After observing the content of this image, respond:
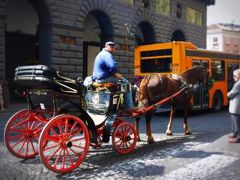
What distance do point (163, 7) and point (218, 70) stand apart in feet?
40.5

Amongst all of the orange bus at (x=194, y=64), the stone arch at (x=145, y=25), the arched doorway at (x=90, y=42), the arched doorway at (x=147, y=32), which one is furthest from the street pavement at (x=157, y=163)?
the arched doorway at (x=147, y=32)

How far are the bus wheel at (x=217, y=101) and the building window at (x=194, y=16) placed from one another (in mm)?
15798

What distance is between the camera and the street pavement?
18.4 feet

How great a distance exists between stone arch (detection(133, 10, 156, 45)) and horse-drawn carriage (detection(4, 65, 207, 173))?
17146 millimetres

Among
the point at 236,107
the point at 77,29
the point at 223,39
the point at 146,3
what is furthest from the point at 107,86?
the point at 223,39

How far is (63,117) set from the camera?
5.69 m

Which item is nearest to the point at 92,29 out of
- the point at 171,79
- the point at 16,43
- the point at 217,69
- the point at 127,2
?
the point at 127,2

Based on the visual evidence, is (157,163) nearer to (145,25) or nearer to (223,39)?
(145,25)

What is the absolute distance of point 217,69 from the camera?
1538 cm

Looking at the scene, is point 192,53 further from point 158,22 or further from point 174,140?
point 158,22

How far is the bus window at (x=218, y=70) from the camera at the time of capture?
595 inches

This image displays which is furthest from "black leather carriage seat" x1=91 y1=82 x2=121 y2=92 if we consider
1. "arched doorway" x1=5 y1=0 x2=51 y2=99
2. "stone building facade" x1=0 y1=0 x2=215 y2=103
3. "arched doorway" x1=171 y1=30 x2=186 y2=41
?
"arched doorway" x1=171 y1=30 x2=186 y2=41

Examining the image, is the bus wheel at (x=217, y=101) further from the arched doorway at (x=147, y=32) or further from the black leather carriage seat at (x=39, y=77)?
the black leather carriage seat at (x=39, y=77)

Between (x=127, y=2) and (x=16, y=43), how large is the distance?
23.5 ft
